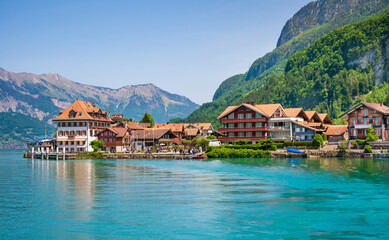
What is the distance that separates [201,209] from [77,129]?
102m

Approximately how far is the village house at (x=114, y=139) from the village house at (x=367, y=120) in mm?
62498

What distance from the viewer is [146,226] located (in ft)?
85.1

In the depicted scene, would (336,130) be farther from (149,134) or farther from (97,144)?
(97,144)

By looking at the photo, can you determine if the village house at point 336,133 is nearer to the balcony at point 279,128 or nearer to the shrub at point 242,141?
the balcony at point 279,128

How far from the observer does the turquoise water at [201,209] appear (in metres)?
24.5

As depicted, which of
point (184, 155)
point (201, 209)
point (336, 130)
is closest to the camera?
point (201, 209)

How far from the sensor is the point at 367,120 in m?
96.6

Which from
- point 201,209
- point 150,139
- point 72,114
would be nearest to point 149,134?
point 150,139

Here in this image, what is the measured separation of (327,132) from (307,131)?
362 inches

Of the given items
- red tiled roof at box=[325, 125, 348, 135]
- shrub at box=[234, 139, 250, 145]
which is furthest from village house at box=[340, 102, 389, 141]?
shrub at box=[234, 139, 250, 145]

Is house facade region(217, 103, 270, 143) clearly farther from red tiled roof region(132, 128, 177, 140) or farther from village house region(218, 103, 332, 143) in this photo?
red tiled roof region(132, 128, 177, 140)

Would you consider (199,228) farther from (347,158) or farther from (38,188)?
(347,158)

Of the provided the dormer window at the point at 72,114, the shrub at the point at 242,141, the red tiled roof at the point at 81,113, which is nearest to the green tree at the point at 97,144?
the red tiled roof at the point at 81,113

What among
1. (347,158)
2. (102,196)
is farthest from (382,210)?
(347,158)
